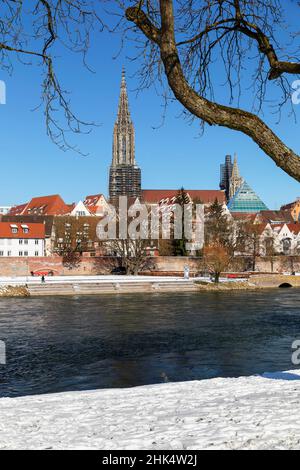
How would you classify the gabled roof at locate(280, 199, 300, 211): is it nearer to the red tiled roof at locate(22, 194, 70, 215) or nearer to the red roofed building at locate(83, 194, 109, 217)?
the red roofed building at locate(83, 194, 109, 217)

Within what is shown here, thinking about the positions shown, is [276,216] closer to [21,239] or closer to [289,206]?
[289,206]

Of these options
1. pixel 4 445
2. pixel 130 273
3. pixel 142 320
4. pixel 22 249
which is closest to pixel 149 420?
pixel 4 445

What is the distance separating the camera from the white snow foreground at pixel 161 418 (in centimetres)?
607

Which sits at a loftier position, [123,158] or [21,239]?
[123,158]

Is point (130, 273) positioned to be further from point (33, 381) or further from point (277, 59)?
point (277, 59)

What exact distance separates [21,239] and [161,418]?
8113 cm

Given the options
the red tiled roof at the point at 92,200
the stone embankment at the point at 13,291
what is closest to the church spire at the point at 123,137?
the red tiled roof at the point at 92,200

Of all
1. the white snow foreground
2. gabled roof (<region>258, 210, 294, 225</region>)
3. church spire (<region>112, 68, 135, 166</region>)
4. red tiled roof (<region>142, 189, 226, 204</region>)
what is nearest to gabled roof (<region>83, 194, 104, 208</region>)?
red tiled roof (<region>142, 189, 226, 204</region>)

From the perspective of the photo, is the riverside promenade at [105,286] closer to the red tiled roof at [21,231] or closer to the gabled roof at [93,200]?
the red tiled roof at [21,231]

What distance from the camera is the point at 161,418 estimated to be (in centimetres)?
716

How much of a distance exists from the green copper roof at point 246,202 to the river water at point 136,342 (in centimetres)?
12543

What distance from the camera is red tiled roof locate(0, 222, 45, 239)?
85125 millimetres

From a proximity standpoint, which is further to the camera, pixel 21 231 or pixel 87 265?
pixel 21 231

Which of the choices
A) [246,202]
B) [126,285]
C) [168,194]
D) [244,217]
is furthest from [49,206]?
[246,202]
